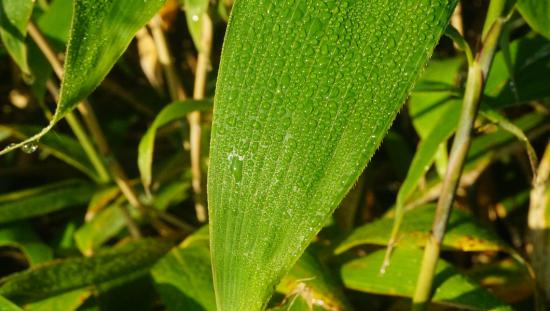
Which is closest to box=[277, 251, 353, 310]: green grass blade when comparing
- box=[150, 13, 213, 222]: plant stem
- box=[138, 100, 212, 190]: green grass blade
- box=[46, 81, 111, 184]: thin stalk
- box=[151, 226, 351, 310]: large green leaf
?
box=[151, 226, 351, 310]: large green leaf

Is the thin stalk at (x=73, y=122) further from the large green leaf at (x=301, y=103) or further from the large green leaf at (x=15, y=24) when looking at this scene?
the large green leaf at (x=301, y=103)

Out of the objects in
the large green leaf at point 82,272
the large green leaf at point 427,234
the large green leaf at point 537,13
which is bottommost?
the large green leaf at point 82,272

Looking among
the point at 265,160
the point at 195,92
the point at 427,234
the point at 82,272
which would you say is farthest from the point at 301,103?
the point at 195,92

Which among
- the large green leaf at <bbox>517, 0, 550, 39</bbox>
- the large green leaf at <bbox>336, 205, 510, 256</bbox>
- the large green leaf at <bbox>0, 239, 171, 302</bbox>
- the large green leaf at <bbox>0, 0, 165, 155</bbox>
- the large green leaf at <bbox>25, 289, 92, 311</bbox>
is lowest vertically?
the large green leaf at <bbox>25, 289, 92, 311</bbox>

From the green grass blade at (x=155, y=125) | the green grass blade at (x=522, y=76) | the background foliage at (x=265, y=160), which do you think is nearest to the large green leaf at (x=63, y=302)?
the background foliage at (x=265, y=160)

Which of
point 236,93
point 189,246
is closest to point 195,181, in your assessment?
point 189,246

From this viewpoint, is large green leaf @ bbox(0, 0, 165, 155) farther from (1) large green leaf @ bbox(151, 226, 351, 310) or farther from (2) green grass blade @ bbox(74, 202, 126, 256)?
(2) green grass blade @ bbox(74, 202, 126, 256)
